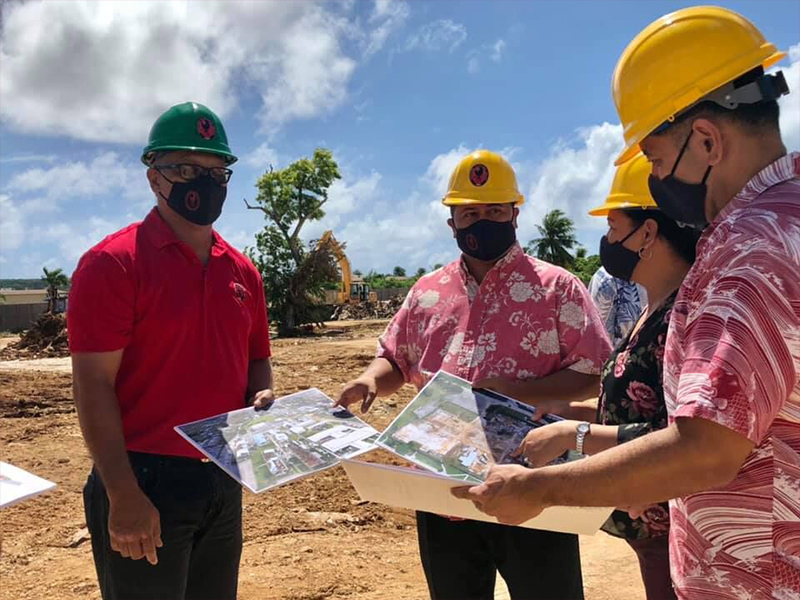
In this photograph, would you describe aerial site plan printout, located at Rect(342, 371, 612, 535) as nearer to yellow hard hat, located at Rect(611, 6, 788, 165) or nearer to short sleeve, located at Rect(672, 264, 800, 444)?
short sleeve, located at Rect(672, 264, 800, 444)

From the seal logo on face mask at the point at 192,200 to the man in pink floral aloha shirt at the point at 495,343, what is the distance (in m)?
1.04

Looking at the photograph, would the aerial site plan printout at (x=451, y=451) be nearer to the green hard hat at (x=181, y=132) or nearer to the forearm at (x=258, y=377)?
the forearm at (x=258, y=377)

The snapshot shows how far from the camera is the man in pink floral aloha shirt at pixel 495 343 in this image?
8.34ft

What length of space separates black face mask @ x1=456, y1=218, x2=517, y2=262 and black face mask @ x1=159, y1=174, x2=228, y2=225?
111cm

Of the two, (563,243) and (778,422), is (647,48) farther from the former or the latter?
(563,243)

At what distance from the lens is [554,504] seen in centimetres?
147

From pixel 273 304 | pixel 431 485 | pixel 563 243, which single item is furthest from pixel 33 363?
pixel 563 243

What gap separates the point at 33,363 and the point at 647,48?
19955 millimetres

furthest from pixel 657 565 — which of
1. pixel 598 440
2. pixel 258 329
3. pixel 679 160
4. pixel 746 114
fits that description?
pixel 258 329

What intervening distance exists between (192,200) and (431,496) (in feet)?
5.30

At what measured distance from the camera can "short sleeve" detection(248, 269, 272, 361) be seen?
2.99 meters

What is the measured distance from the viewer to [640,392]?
2.22m

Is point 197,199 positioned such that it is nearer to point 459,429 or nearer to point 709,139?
point 459,429

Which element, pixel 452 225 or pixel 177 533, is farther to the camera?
pixel 452 225
